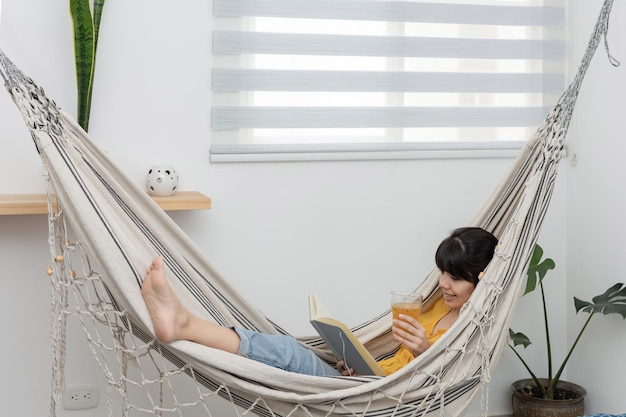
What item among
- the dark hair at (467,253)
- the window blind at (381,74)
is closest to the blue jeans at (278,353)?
the dark hair at (467,253)

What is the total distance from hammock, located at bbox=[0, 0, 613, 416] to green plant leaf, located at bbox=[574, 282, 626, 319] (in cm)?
60

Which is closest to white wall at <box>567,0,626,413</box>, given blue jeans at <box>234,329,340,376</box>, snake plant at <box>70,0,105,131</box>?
blue jeans at <box>234,329,340,376</box>

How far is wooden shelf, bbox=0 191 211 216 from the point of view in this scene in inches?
85.0

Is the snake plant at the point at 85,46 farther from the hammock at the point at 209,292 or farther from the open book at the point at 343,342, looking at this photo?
the open book at the point at 343,342

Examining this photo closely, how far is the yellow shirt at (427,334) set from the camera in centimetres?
213

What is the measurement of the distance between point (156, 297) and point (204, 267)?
1.16 feet

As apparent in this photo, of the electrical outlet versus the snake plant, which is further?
the electrical outlet

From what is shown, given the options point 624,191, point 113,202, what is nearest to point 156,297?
point 113,202

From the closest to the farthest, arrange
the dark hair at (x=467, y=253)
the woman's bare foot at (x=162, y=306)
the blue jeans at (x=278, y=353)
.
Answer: the woman's bare foot at (x=162, y=306)
the blue jeans at (x=278, y=353)
the dark hair at (x=467, y=253)

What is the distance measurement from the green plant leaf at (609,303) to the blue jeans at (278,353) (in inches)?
39.9

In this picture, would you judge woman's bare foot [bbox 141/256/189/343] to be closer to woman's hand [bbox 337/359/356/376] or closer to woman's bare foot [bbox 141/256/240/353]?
woman's bare foot [bbox 141/256/240/353]

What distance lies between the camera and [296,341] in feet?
6.78

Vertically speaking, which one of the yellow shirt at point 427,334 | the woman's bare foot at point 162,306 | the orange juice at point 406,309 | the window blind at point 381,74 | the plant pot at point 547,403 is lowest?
the plant pot at point 547,403

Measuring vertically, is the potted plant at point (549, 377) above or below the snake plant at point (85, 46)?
below
